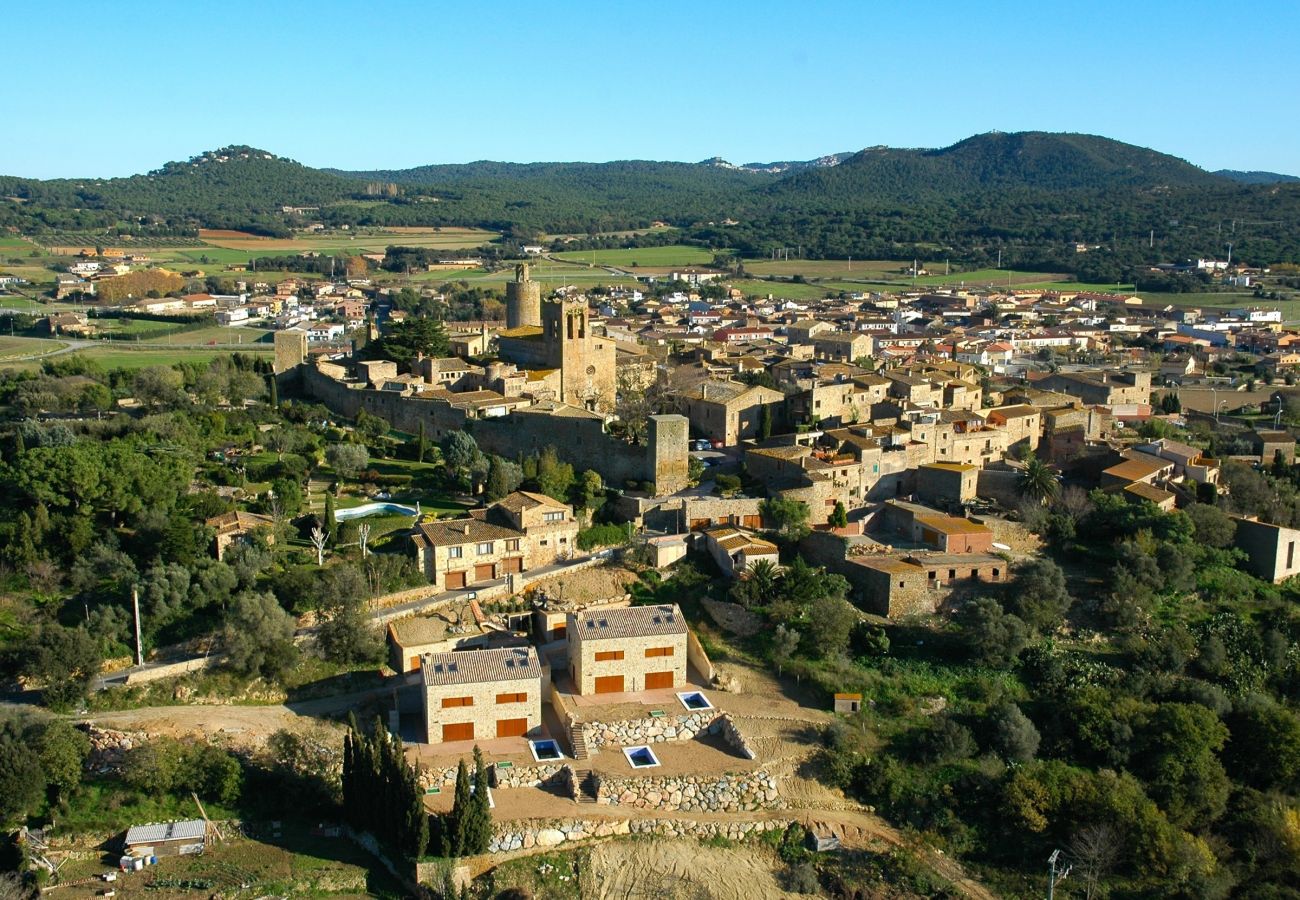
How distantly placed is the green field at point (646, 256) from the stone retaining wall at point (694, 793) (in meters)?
78.1

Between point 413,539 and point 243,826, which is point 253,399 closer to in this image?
point 413,539

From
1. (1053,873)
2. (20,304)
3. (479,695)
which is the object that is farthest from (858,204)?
(1053,873)

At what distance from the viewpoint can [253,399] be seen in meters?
31.3

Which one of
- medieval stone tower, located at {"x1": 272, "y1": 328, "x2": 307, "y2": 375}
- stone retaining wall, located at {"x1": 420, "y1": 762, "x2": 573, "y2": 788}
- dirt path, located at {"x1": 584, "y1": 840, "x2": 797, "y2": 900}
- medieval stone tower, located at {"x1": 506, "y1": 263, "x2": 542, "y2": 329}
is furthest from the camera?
medieval stone tower, located at {"x1": 506, "y1": 263, "x2": 542, "y2": 329}

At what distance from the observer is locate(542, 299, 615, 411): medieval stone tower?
2981 cm

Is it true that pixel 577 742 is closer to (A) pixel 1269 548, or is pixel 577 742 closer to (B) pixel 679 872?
(B) pixel 679 872

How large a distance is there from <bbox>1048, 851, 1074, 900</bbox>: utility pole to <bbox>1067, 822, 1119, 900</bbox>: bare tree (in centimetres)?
17

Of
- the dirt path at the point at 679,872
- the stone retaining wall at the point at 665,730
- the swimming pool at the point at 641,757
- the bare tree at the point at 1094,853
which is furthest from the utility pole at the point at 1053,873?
the swimming pool at the point at 641,757

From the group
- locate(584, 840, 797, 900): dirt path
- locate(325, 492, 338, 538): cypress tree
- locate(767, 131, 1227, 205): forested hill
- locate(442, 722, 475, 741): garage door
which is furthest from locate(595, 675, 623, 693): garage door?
locate(767, 131, 1227, 205): forested hill

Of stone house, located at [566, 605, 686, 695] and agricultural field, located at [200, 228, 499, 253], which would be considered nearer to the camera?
stone house, located at [566, 605, 686, 695]

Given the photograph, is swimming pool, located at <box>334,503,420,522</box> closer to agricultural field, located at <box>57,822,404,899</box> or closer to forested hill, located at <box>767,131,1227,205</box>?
agricultural field, located at <box>57,822,404,899</box>

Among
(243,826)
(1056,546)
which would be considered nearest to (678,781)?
(243,826)

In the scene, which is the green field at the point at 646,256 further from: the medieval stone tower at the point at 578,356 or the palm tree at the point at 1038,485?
the palm tree at the point at 1038,485

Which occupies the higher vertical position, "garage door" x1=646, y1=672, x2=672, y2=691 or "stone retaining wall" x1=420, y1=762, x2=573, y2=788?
"garage door" x1=646, y1=672, x2=672, y2=691
